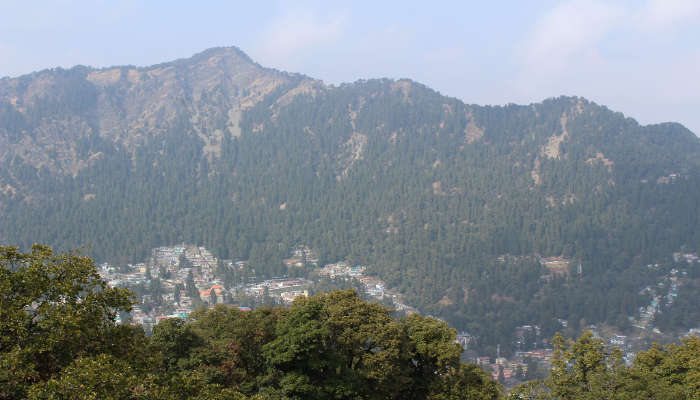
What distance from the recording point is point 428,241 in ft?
420

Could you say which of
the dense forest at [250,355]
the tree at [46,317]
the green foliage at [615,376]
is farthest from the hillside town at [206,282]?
the tree at [46,317]

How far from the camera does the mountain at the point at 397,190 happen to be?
11394cm

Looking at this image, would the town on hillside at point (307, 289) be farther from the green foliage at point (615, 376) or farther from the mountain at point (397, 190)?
the green foliage at point (615, 376)

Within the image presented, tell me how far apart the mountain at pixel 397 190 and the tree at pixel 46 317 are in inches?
3263

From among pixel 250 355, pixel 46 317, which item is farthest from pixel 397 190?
pixel 46 317

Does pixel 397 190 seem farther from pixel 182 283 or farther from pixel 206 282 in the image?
pixel 182 283

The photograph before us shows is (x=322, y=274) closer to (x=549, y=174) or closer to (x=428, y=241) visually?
(x=428, y=241)

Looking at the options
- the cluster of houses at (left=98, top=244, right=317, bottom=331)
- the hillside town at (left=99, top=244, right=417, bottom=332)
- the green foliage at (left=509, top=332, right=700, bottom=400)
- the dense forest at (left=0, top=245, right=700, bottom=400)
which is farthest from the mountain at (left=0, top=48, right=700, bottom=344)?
the dense forest at (left=0, top=245, right=700, bottom=400)

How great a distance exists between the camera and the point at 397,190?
148m

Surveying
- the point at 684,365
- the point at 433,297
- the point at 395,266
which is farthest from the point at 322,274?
the point at 684,365

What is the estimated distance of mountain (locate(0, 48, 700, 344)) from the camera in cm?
11394

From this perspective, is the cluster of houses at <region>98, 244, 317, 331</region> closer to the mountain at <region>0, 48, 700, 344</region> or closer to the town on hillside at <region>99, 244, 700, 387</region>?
the town on hillside at <region>99, 244, 700, 387</region>

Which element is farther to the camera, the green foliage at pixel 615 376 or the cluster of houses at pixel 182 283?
the cluster of houses at pixel 182 283

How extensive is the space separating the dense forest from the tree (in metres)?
0.03
